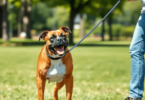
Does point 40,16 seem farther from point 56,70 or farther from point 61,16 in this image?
point 56,70

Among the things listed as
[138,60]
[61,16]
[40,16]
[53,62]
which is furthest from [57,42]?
[40,16]

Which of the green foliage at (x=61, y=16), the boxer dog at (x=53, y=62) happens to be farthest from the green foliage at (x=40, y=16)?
the boxer dog at (x=53, y=62)

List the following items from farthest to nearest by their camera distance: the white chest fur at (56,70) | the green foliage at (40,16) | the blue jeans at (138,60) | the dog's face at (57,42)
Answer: the green foliage at (40,16)
the blue jeans at (138,60)
the white chest fur at (56,70)
the dog's face at (57,42)

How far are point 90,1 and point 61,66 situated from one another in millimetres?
24778

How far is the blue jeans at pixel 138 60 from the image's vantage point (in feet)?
13.4

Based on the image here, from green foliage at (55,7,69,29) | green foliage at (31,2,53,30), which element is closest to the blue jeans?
green foliage at (55,7,69,29)

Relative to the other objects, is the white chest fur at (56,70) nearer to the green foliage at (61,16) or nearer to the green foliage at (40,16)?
the green foliage at (61,16)

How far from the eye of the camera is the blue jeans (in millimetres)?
4074

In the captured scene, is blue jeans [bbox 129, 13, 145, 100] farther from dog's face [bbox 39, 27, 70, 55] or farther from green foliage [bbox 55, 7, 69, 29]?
green foliage [bbox 55, 7, 69, 29]

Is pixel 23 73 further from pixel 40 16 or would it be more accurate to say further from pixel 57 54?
pixel 40 16

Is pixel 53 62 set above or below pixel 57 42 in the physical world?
below

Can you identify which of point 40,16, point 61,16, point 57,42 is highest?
point 40,16

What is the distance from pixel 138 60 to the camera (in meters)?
4.13

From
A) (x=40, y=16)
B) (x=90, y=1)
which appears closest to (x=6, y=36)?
(x=90, y=1)
